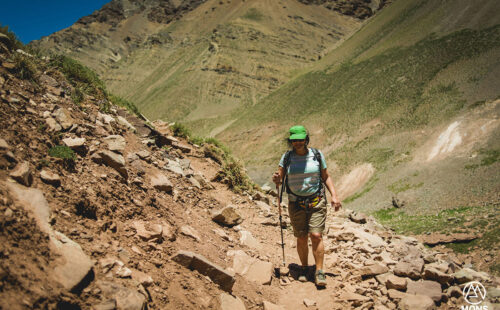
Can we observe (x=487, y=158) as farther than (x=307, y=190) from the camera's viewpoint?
Yes

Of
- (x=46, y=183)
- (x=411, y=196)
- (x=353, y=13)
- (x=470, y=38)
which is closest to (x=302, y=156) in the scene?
(x=46, y=183)

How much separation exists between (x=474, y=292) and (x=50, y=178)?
5514 mm

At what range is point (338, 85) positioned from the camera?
44781 millimetres

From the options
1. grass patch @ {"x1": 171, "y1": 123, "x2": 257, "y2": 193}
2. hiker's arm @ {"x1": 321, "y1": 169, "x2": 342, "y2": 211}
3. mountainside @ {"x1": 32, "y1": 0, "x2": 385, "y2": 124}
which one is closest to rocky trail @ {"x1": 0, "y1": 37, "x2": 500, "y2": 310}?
grass patch @ {"x1": 171, "y1": 123, "x2": 257, "y2": 193}

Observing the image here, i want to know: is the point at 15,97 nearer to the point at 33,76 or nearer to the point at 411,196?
the point at 33,76

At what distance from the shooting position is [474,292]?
4.02 metres

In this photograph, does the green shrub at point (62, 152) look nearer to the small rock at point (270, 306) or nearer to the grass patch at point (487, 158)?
the small rock at point (270, 306)

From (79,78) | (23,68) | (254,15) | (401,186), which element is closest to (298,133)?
(23,68)

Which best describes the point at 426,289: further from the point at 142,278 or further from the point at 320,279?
the point at 142,278

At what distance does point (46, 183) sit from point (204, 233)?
2.27 meters

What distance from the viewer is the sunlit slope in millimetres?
18688

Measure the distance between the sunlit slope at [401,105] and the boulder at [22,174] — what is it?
16349 millimetres

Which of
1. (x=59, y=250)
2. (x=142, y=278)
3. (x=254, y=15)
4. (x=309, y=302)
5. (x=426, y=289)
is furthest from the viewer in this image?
(x=254, y=15)

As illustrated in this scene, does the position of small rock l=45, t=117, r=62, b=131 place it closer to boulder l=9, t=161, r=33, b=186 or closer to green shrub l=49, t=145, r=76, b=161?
green shrub l=49, t=145, r=76, b=161
